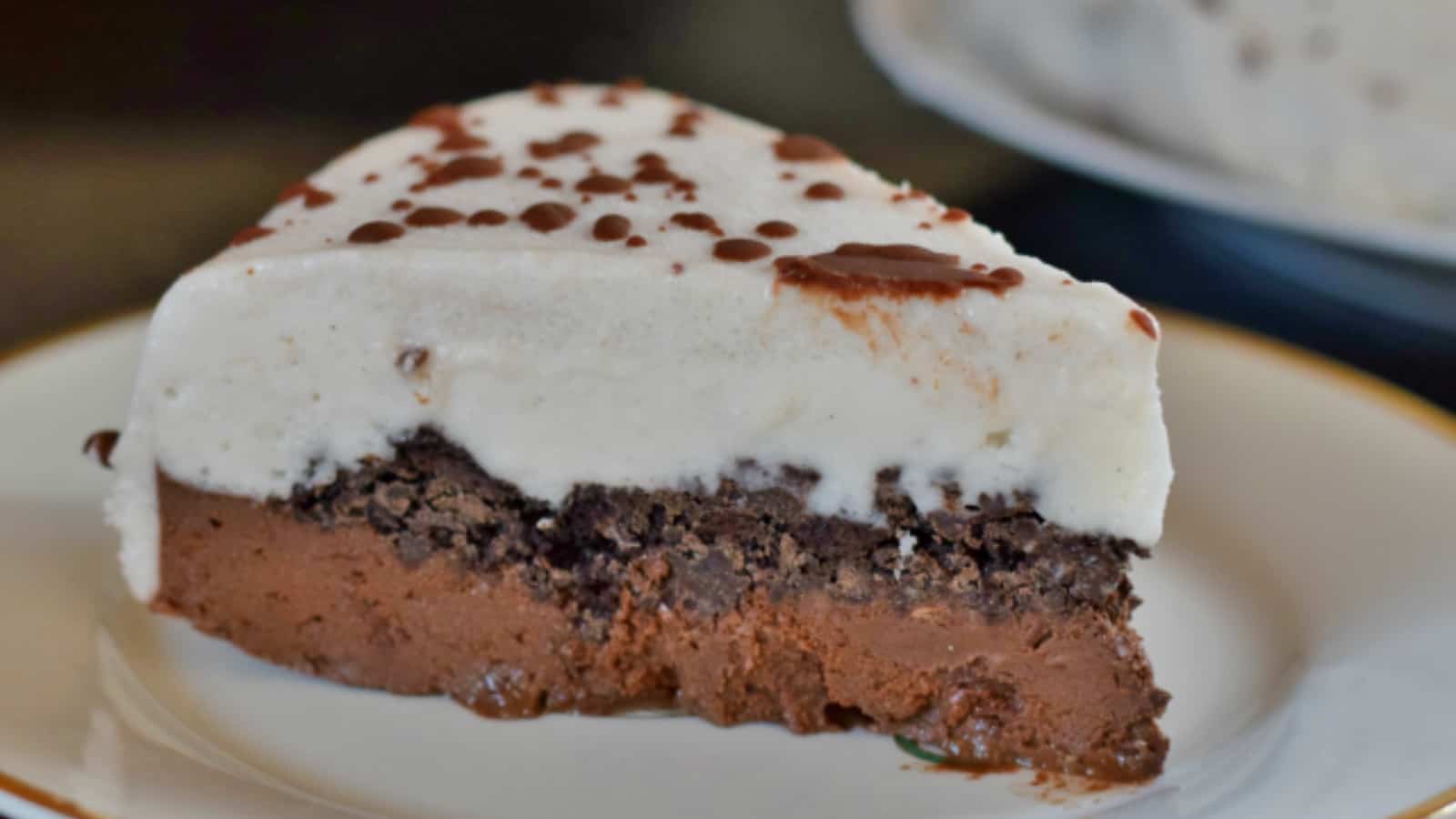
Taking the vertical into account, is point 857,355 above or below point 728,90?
above

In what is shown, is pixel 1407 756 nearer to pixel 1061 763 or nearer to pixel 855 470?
pixel 1061 763

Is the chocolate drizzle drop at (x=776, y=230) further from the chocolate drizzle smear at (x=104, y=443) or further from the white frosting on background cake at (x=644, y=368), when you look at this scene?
the chocolate drizzle smear at (x=104, y=443)

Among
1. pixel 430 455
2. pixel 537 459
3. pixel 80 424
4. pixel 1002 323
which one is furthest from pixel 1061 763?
pixel 80 424

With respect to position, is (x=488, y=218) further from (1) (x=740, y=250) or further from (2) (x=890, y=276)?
(2) (x=890, y=276)

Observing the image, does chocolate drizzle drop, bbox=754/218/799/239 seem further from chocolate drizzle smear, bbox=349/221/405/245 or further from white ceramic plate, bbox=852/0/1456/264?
white ceramic plate, bbox=852/0/1456/264

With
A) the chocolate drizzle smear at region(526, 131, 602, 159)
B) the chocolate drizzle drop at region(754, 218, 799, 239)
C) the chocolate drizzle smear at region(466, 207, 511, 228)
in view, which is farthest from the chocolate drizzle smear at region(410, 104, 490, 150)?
the chocolate drizzle drop at region(754, 218, 799, 239)

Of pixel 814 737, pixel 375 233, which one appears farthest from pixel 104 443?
pixel 814 737
